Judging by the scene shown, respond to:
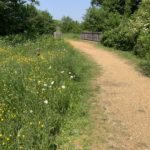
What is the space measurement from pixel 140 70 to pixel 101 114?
26.4ft

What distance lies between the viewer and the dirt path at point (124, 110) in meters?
7.39

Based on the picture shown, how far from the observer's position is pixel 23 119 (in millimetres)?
7574

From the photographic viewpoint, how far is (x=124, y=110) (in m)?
9.55

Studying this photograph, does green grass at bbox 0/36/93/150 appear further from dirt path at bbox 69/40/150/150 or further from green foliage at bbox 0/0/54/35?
green foliage at bbox 0/0/54/35

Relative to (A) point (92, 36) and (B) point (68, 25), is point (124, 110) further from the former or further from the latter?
(B) point (68, 25)

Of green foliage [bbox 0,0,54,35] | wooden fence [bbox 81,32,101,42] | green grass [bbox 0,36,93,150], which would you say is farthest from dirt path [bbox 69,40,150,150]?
wooden fence [bbox 81,32,101,42]

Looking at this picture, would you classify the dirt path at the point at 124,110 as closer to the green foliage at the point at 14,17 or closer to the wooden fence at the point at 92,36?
the green foliage at the point at 14,17

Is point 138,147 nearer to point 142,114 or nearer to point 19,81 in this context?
point 142,114

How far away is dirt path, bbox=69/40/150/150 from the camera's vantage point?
7.39m

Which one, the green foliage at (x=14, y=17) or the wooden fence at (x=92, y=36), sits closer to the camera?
the green foliage at (x=14, y=17)

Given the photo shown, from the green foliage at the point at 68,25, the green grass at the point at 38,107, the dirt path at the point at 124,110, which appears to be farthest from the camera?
the green foliage at the point at 68,25

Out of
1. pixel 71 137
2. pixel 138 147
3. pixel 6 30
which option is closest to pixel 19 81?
pixel 71 137

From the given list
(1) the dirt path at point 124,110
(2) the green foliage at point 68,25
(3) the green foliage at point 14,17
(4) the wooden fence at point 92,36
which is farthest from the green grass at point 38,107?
(2) the green foliage at point 68,25

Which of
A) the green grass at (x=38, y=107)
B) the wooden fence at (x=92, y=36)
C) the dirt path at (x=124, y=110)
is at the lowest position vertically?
the wooden fence at (x=92, y=36)
